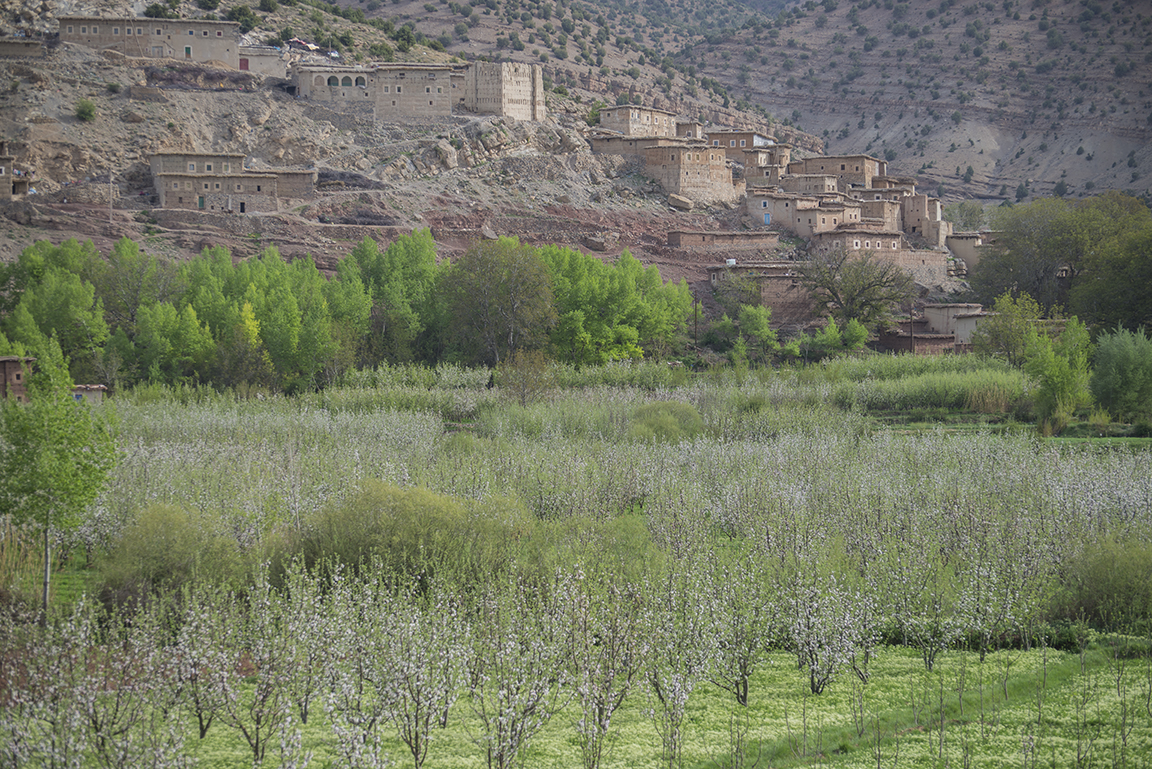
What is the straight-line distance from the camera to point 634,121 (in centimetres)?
6862

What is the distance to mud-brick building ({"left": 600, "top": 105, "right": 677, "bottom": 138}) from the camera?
68000 mm

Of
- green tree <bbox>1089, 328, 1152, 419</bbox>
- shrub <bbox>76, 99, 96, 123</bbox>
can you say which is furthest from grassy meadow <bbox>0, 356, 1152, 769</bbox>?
shrub <bbox>76, 99, 96, 123</bbox>

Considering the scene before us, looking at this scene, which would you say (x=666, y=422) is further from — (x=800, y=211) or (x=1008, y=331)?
(x=800, y=211)

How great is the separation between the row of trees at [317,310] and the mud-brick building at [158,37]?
20145 millimetres

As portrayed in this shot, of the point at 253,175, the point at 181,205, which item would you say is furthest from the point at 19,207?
the point at 253,175

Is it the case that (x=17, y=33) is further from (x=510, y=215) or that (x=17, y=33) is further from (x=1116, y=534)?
(x=1116, y=534)

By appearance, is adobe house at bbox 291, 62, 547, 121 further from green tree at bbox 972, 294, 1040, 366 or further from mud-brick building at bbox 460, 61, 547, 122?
green tree at bbox 972, 294, 1040, 366

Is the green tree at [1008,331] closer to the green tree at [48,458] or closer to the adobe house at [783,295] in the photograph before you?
the adobe house at [783,295]

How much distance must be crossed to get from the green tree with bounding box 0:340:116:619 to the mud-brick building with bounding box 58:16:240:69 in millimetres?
53702

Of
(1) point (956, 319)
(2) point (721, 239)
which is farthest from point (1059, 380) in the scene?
(2) point (721, 239)

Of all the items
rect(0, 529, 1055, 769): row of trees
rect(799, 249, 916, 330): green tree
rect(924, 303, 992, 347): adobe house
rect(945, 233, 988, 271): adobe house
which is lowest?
rect(0, 529, 1055, 769): row of trees

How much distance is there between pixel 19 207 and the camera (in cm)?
4731

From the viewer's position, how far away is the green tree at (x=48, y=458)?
1241cm

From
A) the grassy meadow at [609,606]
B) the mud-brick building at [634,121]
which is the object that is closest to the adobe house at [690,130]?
the mud-brick building at [634,121]
